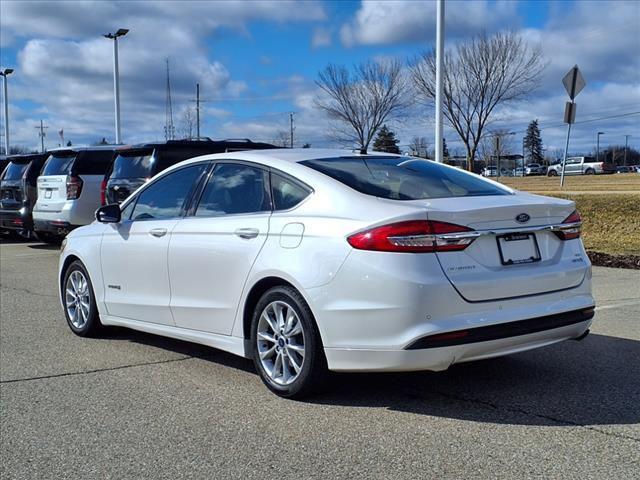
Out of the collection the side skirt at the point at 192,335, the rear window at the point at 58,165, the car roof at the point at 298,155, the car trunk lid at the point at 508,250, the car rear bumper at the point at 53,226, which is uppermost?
the rear window at the point at 58,165

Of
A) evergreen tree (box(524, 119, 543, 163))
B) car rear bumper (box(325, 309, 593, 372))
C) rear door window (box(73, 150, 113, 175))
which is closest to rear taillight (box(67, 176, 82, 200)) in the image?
rear door window (box(73, 150, 113, 175))

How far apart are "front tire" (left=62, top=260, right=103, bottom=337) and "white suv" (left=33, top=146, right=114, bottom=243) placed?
6.66 metres

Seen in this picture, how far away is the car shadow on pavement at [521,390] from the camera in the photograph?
4.26 metres

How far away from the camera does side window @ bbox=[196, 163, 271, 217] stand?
198 inches

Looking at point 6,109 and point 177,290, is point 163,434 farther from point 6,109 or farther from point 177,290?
point 6,109

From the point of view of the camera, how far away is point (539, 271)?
Answer: 4.40m

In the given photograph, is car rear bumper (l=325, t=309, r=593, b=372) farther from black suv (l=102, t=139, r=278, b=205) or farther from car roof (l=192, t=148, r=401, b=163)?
black suv (l=102, t=139, r=278, b=205)

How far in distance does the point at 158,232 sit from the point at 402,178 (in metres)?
2.00

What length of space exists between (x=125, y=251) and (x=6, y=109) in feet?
122

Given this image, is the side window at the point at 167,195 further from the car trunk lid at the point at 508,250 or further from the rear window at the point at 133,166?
the rear window at the point at 133,166

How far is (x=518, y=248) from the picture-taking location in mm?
4355

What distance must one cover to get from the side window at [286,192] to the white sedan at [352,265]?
0.03ft

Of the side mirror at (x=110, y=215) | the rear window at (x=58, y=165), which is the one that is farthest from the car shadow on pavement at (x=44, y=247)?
the side mirror at (x=110, y=215)

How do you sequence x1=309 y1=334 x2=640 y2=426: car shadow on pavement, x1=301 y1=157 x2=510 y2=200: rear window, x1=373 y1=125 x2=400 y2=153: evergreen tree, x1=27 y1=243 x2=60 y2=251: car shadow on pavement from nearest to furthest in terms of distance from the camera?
1. x1=309 y1=334 x2=640 y2=426: car shadow on pavement
2. x1=301 y1=157 x2=510 y2=200: rear window
3. x1=27 y1=243 x2=60 y2=251: car shadow on pavement
4. x1=373 y1=125 x2=400 y2=153: evergreen tree
